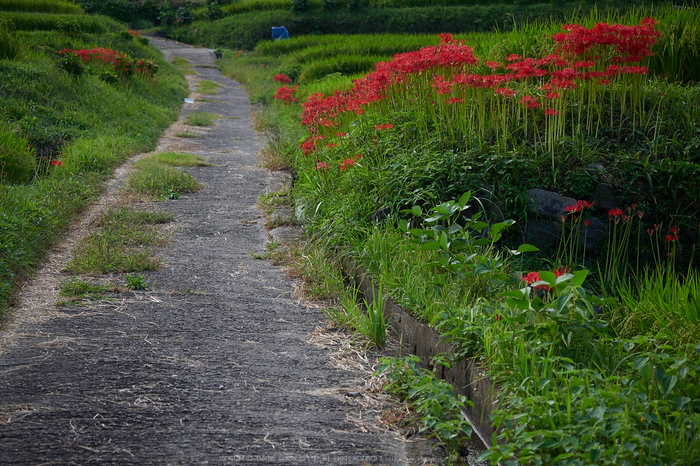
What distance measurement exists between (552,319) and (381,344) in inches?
43.4

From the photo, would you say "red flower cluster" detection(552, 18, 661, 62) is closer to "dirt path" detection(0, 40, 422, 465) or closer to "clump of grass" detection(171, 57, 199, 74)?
"dirt path" detection(0, 40, 422, 465)

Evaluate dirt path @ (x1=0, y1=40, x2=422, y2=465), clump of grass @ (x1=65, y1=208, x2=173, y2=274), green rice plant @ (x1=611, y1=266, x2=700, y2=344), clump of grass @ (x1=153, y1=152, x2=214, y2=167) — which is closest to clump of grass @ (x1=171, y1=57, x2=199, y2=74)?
clump of grass @ (x1=153, y1=152, x2=214, y2=167)

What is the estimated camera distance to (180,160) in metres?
7.47

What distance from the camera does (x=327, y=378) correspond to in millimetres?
Answer: 2908

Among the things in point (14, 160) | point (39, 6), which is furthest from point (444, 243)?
point (39, 6)

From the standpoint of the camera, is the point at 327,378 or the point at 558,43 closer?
the point at 327,378

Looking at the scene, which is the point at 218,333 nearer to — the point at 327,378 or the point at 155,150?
the point at 327,378

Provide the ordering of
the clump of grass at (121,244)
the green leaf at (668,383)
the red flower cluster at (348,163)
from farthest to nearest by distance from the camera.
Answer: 1. the red flower cluster at (348,163)
2. the clump of grass at (121,244)
3. the green leaf at (668,383)

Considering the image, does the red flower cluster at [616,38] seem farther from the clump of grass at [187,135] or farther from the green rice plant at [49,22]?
the green rice plant at [49,22]

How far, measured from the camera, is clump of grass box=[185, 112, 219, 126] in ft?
35.4

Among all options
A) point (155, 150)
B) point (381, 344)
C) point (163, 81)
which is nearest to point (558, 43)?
point (381, 344)

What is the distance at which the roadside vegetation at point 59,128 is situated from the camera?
4438mm

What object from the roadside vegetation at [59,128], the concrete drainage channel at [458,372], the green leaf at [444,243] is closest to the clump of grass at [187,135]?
the roadside vegetation at [59,128]

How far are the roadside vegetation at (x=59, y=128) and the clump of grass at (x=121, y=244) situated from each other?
0.18 meters
